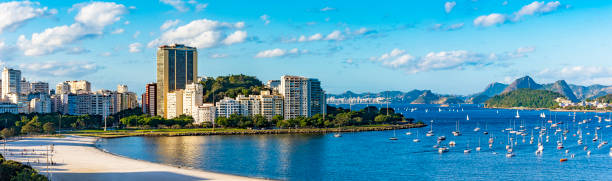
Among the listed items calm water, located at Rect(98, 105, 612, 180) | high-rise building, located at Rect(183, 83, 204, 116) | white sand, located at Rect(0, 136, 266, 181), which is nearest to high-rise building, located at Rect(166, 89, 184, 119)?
high-rise building, located at Rect(183, 83, 204, 116)

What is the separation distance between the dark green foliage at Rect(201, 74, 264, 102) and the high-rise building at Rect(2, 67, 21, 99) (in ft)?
132

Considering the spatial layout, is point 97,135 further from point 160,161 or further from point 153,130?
point 160,161

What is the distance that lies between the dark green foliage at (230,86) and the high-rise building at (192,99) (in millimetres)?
7696

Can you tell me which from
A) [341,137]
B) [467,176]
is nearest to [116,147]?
[341,137]

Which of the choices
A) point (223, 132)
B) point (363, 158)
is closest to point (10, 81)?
point (223, 132)

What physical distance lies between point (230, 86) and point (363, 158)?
237 ft

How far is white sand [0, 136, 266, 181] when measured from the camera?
38375 mm

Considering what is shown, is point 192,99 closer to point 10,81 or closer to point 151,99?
point 151,99

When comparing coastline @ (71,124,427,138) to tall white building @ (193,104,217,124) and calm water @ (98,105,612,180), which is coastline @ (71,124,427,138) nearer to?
calm water @ (98,105,612,180)

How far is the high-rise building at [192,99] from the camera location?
320ft

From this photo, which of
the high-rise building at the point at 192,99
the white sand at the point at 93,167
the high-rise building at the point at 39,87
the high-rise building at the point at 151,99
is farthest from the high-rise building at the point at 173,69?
the white sand at the point at 93,167

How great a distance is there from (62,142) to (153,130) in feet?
69.8

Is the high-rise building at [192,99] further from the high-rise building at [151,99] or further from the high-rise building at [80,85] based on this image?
the high-rise building at [80,85]

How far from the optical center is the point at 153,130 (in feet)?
277
